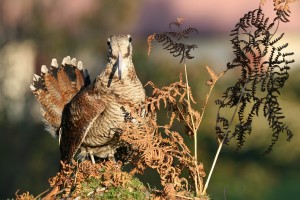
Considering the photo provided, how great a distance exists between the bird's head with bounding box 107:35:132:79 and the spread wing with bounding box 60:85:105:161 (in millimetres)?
236

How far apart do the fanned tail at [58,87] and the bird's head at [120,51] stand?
38.9 inches

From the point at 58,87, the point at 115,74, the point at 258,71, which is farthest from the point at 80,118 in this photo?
the point at 258,71

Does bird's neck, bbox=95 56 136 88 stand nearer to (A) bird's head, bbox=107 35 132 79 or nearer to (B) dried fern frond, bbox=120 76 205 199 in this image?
(A) bird's head, bbox=107 35 132 79

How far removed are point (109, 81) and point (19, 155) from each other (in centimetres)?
578

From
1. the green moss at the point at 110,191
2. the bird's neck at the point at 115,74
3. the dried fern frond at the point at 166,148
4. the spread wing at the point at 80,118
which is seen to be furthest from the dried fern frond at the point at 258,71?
the spread wing at the point at 80,118

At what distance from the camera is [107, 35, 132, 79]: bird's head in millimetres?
4637

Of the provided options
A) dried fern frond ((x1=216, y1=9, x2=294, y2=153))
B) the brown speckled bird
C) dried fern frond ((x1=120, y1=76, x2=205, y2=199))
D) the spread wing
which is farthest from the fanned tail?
dried fern frond ((x1=216, y1=9, x2=294, y2=153))

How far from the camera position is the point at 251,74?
12.3 ft

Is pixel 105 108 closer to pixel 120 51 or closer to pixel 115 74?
pixel 115 74

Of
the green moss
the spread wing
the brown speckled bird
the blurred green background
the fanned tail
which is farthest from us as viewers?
the blurred green background

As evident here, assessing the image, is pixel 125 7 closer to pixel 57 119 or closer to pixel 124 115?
pixel 57 119

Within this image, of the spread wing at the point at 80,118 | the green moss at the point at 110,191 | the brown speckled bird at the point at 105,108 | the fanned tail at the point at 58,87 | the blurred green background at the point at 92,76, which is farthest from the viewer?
the blurred green background at the point at 92,76

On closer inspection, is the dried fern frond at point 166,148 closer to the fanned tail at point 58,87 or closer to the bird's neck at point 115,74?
the bird's neck at point 115,74

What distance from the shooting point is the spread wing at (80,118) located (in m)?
4.79
